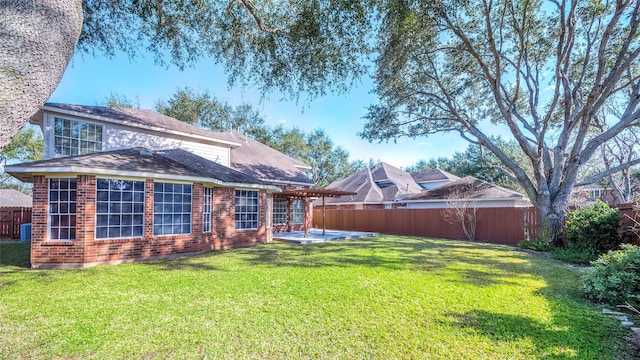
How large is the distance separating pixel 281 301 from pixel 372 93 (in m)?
12.2

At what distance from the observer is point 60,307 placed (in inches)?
188

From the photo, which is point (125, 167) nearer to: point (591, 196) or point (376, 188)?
point (376, 188)

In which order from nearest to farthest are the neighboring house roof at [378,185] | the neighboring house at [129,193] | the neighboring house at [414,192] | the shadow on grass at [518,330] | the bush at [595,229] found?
the shadow on grass at [518,330], the neighboring house at [129,193], the bush at [595,229], the neighboring house at [414,192], the neighboring house roof at [378,185]

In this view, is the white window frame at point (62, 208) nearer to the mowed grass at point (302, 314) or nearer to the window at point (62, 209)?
the window at point (62, 209)

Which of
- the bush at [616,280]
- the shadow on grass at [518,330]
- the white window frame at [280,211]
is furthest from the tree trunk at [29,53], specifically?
the white window frame at [280,211]

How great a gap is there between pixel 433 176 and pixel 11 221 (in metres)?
32.3

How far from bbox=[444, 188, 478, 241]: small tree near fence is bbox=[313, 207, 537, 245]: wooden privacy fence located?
7.9 inches

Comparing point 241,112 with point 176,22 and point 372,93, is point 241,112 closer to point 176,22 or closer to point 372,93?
point 372,93

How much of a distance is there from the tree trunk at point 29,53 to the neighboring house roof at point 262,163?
13541mm

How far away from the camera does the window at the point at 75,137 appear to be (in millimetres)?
10742

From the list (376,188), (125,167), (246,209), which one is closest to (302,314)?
(125,167)

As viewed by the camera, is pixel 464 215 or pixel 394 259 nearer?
pixel 394 259

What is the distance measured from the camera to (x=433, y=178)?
101ft

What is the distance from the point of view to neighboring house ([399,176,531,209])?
58.3 ft
